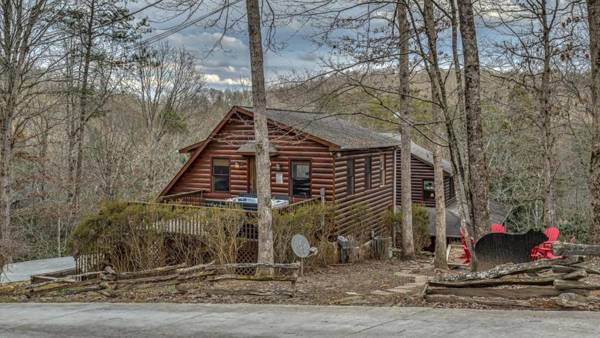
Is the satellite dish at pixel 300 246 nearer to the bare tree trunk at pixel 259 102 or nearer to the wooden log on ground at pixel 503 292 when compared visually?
the bare tree trunk at pixel 259 102

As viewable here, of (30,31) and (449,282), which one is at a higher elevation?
(30,31)

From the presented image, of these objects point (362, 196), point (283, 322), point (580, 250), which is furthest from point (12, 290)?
point (362, 196)

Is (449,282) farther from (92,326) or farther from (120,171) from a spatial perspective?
(120,171)

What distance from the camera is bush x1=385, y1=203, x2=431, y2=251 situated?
20.1 meters

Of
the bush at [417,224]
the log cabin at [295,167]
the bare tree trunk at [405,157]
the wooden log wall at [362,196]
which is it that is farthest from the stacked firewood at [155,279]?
the bush at [417,224]

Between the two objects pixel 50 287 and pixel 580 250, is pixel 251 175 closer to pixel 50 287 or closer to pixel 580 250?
pixel 50 287

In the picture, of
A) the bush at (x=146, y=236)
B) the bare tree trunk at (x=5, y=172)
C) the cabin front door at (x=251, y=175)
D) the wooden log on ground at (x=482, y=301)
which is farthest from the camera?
the cabin front door at (x=251, y=175)

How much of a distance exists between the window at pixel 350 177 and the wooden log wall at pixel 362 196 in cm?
15

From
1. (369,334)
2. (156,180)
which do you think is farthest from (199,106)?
(369,334)

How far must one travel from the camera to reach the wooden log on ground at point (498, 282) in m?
5.79

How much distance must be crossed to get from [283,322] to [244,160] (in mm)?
12020

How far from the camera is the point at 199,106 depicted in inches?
1304

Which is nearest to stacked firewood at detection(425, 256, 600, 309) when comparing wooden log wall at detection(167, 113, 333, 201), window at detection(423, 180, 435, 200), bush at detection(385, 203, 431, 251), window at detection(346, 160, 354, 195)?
wooden log wall at detection(167, 113, 333, 201)

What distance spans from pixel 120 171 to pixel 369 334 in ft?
67.0
